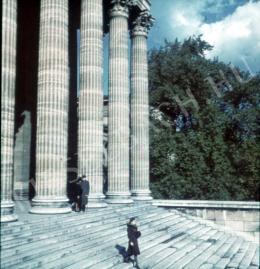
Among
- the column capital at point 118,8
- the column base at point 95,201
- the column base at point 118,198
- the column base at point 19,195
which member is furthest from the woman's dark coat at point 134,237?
the column capital at point 118,8

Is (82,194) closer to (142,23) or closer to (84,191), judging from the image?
(84,191)

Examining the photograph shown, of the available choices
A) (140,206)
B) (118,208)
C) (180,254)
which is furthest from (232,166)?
(180,254)

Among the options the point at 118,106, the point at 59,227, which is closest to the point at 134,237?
the point at 59,227

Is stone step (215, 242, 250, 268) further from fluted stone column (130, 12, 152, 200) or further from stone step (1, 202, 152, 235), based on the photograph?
fluted stone column (130, 12, 152, 200)

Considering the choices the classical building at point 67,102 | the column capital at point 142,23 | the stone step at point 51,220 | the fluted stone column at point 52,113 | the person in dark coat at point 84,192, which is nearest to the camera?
the stone step at point 51,220

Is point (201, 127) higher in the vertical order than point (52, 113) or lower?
higher

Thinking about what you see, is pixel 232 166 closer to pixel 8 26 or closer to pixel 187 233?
pixel 187 233

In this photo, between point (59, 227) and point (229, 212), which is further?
point (229, 212)

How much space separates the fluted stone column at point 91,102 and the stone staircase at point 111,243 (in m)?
2.19

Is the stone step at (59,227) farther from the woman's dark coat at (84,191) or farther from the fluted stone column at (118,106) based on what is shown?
the fluted stone column at (118,106)

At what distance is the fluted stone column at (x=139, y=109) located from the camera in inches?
1218

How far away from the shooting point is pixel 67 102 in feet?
70.5

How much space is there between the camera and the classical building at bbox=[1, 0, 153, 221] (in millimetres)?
18281

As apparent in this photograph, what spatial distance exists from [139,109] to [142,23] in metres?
6.62
